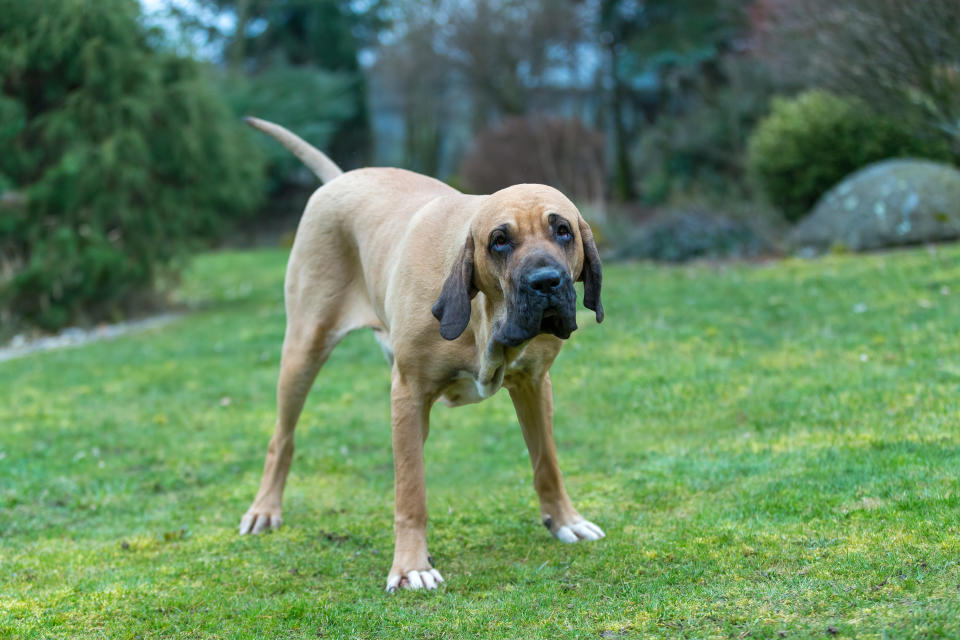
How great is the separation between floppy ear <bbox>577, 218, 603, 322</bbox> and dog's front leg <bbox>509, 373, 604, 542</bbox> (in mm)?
654

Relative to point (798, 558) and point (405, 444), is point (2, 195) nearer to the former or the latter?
point (405, 444)

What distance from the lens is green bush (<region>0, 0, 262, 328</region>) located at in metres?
12.5

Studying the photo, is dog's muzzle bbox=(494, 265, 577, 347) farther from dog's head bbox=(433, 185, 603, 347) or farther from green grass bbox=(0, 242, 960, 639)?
green grass bbox=(0, 242, 960, 639)

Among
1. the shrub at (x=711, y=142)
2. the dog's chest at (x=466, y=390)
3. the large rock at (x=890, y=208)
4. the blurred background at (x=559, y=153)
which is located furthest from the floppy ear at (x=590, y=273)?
the shrub at (x=711, y=142)

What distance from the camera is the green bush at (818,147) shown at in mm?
13797

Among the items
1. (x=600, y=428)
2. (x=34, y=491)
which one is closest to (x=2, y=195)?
(x=34, y=491)

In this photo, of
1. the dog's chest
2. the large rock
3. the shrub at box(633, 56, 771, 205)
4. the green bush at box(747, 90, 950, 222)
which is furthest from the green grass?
the shrub at box(633, 56, 771, 205)

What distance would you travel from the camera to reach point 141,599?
4.07m

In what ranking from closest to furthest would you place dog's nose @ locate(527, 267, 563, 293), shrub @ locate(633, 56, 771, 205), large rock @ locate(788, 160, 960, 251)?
dog's nose @ locate(527, 267, 563, 293), large rock @ locate(788, 160, 960, 251), shrub @ locate(633, 56, 771, 205)

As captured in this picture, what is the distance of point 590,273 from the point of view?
397 centimetres

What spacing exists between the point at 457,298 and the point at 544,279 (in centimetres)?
44

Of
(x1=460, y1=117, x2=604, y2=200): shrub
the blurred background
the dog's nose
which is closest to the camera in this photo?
the dog's nose

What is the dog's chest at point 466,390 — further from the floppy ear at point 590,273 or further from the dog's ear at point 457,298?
the floppy ear at point 590,273

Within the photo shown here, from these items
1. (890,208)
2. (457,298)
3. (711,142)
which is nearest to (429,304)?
(457,298)
